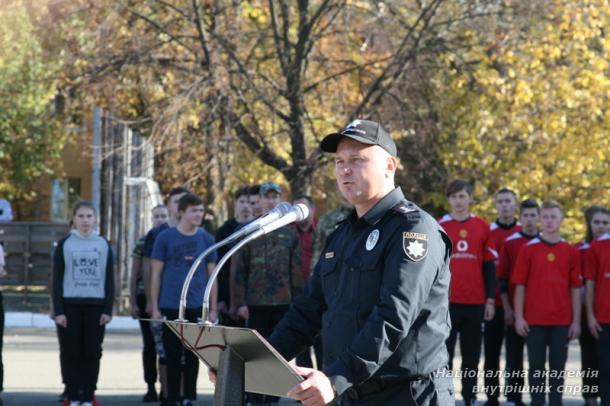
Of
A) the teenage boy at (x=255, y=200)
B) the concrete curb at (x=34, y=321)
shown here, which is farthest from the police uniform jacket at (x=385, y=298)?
the concrete curb at (x=34, y=321)

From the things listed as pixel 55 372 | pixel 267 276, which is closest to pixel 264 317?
pixel 267 276

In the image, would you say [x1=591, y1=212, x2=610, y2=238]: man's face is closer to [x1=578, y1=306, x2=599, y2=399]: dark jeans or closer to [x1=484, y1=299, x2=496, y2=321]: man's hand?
[x1=578, y1=306, x2=599, y2=399]: dark jeans

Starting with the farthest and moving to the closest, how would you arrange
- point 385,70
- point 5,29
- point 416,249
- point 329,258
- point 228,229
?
point 5,29, point 385,70, point 228,229, point 329,258, point 416,249

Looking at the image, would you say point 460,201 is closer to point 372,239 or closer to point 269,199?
point 269,199

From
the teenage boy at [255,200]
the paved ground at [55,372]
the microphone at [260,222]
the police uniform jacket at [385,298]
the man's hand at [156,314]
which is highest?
the teenage boy at [255,200]

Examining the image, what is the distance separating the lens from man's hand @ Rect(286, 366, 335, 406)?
4.10 meters

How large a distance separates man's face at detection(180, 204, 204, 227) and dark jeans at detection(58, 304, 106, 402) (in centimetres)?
113

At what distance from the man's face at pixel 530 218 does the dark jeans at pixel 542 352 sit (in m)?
1.30

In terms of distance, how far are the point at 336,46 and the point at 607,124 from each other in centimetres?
548

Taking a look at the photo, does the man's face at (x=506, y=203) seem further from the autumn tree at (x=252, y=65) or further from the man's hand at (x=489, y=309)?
the autumn tree at (x=252, y=65)

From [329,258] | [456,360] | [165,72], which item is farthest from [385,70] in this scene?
[329,258]

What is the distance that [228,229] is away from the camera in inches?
439

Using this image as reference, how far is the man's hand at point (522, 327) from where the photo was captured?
1016 cm

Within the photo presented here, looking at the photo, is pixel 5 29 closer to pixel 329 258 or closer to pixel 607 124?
pixel 607 124
